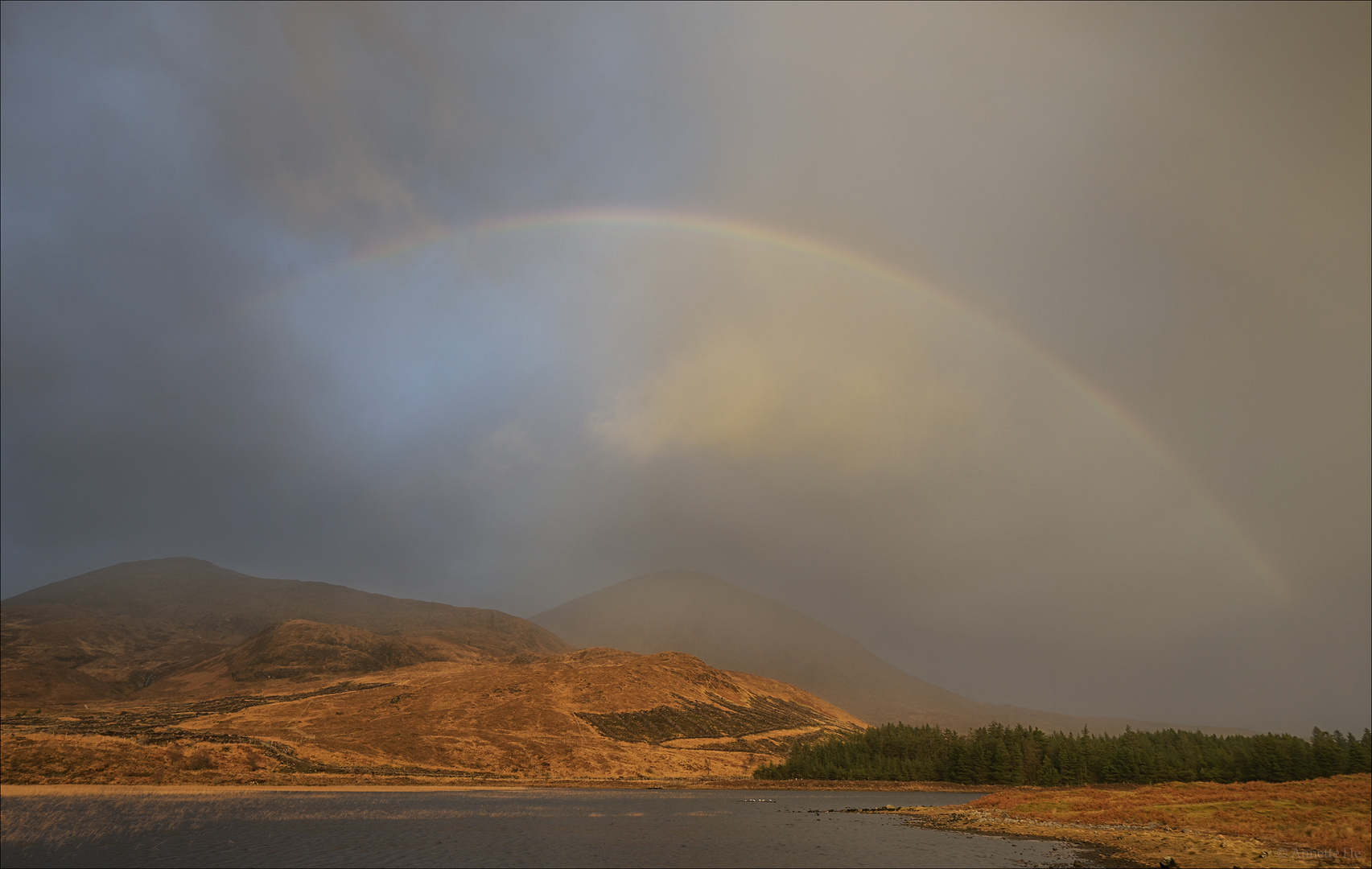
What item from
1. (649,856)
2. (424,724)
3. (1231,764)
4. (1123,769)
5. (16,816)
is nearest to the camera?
(649,856)

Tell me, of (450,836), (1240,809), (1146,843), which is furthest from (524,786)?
(1240,809)

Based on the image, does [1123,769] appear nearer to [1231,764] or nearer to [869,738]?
[1231,764]

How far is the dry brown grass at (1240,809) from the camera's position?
6078cm

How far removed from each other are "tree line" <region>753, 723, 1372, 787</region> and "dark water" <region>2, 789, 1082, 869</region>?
82.7m

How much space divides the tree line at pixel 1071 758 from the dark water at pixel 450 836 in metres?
82.7

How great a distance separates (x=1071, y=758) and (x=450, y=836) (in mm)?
151209

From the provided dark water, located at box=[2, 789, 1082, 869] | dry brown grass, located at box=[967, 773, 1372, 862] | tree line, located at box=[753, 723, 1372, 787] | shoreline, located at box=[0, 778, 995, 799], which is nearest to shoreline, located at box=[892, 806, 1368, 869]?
dry brown grass, located at box=[967, 773, 1372, 862]

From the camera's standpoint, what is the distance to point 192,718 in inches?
7672

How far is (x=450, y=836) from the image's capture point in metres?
69.6

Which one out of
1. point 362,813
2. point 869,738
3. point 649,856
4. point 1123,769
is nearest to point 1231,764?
point 1123,769

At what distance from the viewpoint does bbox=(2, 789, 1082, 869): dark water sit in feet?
186

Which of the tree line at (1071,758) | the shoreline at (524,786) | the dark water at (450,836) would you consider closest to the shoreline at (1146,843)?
the dark water at (450,836)

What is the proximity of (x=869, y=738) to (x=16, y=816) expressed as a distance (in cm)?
17582

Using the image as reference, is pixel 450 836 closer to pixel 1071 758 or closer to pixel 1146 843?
pixel 1146 843
